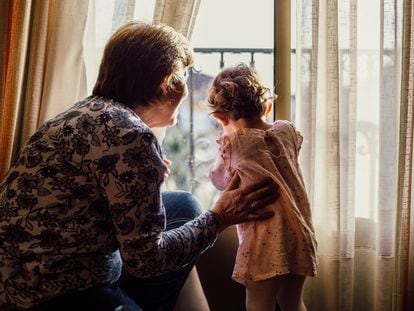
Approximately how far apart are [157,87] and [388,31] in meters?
0.90

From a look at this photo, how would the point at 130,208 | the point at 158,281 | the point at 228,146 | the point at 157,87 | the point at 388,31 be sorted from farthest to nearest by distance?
1. the point at 388,31
2. the point at 228,146
3. the point at 158,281
4. the point at 157,87
5. the point at 130,208

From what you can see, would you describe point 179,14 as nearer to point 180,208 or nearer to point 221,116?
point 221,116

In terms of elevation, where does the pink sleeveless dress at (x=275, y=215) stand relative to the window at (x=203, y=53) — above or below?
below

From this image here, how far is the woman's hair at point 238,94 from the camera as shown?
5.14 ft

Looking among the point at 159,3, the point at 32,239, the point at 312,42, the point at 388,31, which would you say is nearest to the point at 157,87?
the point at 32,239

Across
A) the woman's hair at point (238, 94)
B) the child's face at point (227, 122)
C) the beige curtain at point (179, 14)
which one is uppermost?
Answer: the beige curtain at point (179, 14)

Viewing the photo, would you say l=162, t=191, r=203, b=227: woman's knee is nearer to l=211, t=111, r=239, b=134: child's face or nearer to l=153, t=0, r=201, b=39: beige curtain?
l=211, t=111, r=239, b=134: child's face

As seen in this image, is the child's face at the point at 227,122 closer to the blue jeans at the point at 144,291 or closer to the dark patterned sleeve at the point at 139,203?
the blue jeans at the point at 144,291

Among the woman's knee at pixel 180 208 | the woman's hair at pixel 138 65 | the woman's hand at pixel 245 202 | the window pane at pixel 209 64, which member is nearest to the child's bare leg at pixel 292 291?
the woman's hand at pixel 245 202

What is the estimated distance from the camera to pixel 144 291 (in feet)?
4.76

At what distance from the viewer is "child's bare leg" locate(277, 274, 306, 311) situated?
1.59m

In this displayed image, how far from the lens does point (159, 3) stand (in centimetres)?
178

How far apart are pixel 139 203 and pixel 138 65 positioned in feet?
1.08

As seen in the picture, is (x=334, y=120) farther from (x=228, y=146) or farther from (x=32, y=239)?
(x=32, y=239)
